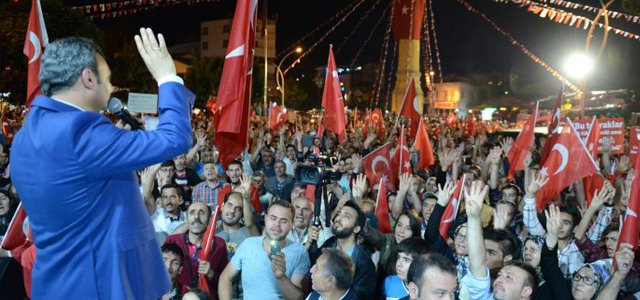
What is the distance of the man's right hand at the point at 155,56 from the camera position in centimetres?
244

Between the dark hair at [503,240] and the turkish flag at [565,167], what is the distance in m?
2.90

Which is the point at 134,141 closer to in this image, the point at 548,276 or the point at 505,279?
the point at 505,279

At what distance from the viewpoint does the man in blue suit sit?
2.22 metres

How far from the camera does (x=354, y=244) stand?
18.1ft

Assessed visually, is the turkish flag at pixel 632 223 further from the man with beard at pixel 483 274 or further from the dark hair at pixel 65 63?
the dark hair at pixel 65 63

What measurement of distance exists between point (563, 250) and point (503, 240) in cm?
123

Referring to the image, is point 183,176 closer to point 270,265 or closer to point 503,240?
point 270,265

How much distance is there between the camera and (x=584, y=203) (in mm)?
8906

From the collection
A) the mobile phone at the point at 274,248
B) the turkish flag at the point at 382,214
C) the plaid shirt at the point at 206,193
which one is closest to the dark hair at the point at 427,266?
the mobile phone at the point at 274,248

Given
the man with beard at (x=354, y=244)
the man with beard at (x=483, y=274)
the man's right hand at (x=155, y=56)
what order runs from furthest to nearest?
the man with beard at (x=354, y=244), the man with beard at (x=483, y=274), the man's right hand at (x=155, y=56)

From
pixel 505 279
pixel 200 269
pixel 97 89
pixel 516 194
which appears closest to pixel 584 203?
pixel 516 194

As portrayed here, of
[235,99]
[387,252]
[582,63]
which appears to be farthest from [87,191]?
[582,63]

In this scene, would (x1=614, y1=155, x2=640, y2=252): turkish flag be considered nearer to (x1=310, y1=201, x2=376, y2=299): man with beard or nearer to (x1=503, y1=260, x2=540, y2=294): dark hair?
(x1=503, y1=260, x2=540, y2=294): dark hair

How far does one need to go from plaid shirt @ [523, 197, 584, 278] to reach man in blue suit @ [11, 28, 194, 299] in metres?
4.55
